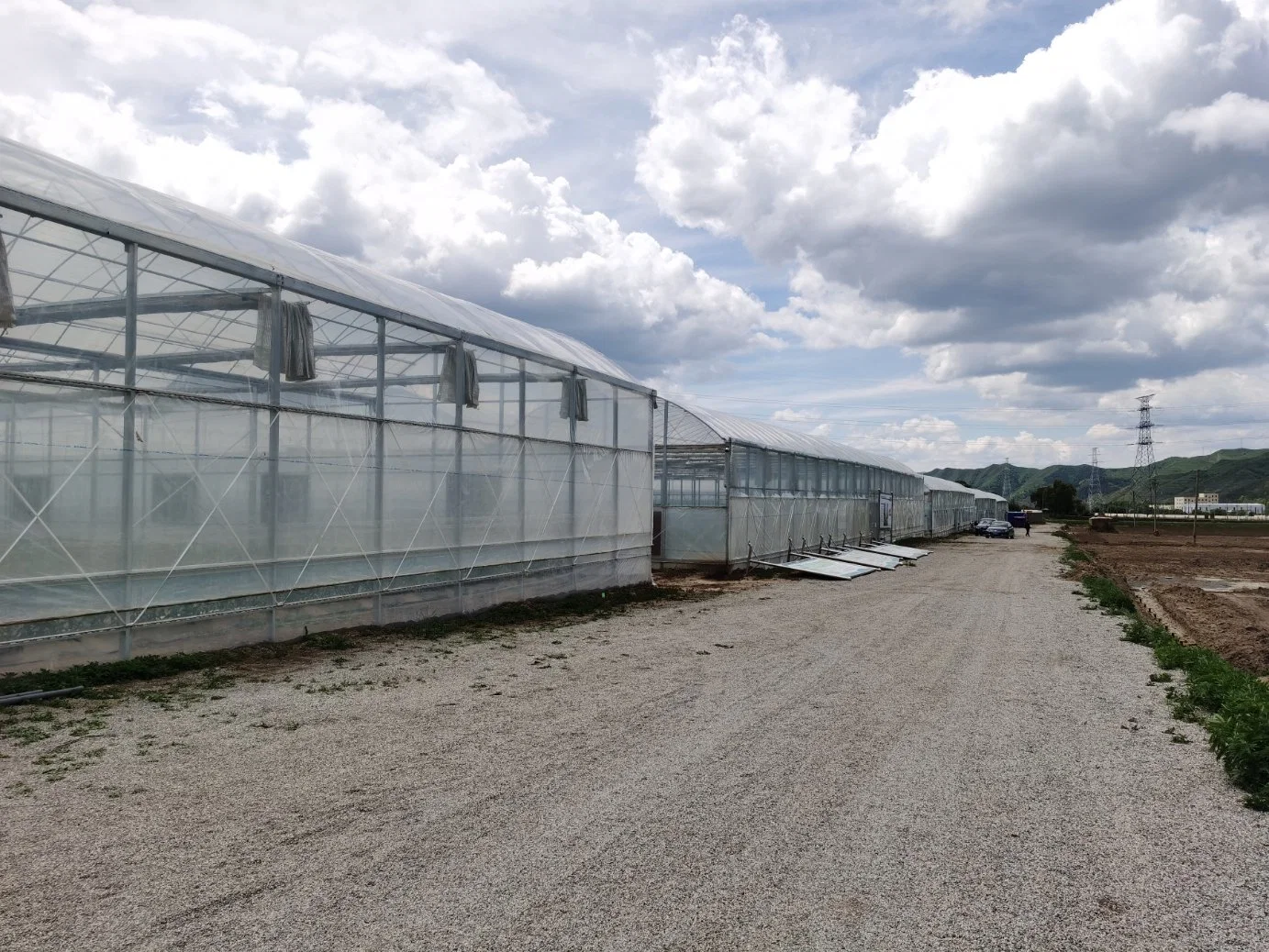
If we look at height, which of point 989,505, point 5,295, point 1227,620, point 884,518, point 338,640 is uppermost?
point 5,295

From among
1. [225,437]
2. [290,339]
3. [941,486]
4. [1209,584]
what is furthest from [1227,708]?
[941,486]

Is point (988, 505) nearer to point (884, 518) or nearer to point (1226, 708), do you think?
point (884, 518)

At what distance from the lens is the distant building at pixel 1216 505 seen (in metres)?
142

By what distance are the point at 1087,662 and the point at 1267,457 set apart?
8843 inches

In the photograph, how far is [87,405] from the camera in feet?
30.4

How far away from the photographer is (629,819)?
5293mm

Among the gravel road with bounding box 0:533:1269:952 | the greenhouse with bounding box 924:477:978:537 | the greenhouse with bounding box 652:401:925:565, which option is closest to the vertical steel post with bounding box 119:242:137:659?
the gravel road with bounding box 0:533:1269:952

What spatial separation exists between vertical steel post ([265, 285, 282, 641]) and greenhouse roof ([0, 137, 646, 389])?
0.65m

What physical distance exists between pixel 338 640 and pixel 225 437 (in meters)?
2.94

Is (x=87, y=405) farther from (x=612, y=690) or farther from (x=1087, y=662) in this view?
(x=1087, y=662)

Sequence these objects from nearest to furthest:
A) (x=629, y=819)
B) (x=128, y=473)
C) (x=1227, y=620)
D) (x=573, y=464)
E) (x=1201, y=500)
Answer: (x=629, y=819), (x=128, y=473), (x=1227, y=620), (x=573, y=464), (x=1201, y=500)

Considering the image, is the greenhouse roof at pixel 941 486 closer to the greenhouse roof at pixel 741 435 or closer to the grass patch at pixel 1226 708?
the greenhouse roof at pixel 741 435

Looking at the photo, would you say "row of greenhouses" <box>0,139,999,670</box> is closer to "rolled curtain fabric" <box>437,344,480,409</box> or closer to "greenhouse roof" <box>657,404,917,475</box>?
"rolled curtain fabric" <box>437,344,480,409</box>

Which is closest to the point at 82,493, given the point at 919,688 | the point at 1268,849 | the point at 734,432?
the point at 919,688
